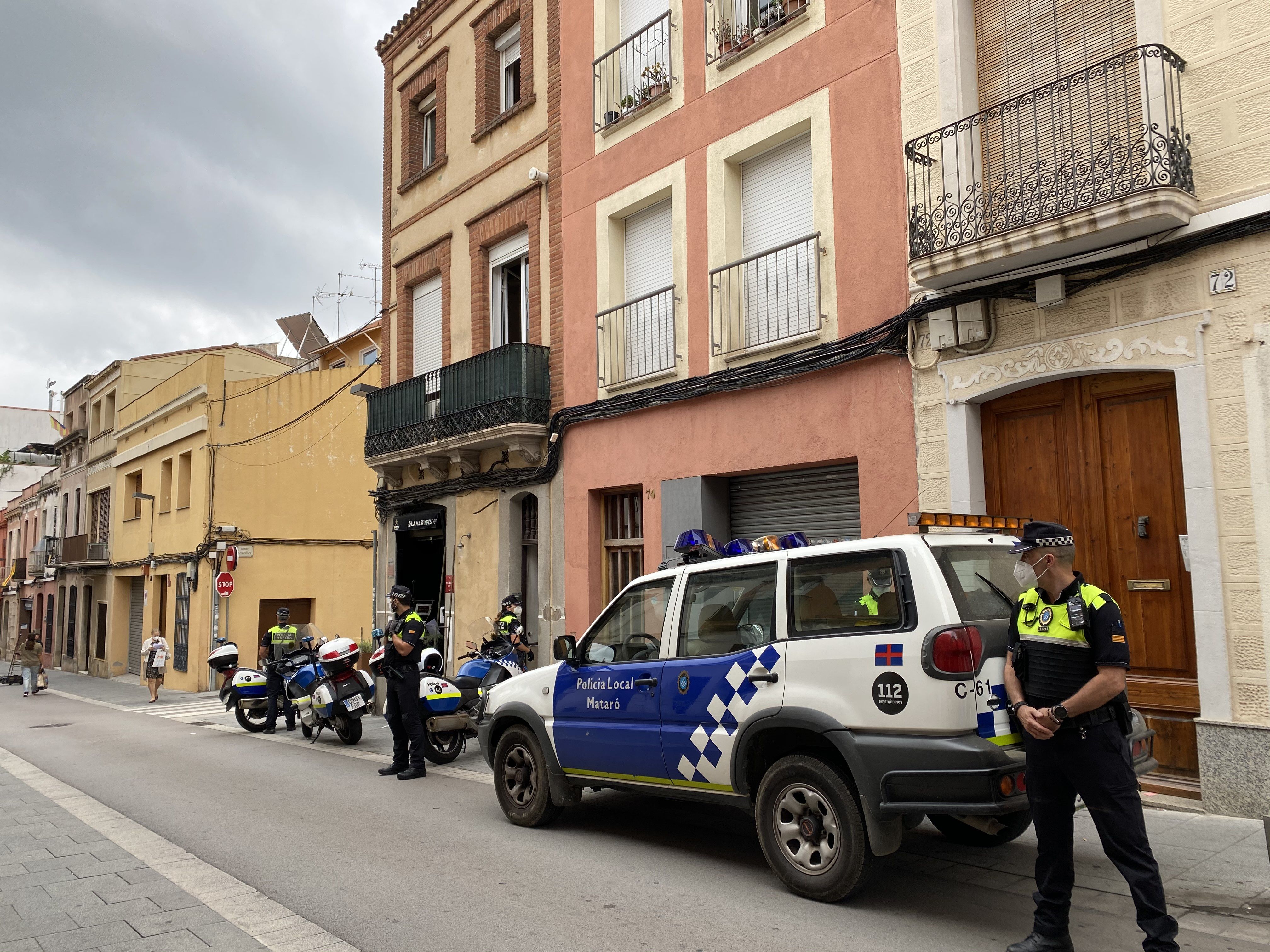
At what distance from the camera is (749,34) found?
11.4 meters

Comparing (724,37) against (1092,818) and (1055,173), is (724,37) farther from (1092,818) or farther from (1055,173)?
(1092,818)

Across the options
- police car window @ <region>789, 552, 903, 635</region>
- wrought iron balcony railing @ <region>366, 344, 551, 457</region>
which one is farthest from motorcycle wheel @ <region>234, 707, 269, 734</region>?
police car window @ <region>789, 552, 903, 635</region>

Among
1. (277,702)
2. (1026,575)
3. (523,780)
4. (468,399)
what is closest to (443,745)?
(523,780)

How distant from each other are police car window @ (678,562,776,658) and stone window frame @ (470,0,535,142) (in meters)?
11.1

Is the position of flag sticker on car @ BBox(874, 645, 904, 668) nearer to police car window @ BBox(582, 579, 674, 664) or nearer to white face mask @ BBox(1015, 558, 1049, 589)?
white face mask @ BBox(1015, 558, 1049, 589)

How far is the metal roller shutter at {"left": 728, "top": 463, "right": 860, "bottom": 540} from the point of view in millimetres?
10180

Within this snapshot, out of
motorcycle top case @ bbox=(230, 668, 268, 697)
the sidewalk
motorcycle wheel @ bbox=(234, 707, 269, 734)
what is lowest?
motorcycle wheel @ bbox=(234, 707, 269, 734)

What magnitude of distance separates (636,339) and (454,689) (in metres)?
4.96

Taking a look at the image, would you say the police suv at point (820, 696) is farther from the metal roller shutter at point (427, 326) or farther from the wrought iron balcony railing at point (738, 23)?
the metal roller shutter at point (427, 326)

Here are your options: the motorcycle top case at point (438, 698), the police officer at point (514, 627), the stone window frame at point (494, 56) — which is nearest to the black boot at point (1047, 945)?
the motorcycle top case at point (438, 698)

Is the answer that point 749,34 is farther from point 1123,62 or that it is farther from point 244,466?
point 244,466

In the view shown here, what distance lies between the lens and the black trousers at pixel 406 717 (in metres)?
9.73

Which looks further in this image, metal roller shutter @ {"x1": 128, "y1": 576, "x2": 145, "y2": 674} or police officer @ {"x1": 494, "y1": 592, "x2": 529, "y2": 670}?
metal roller shutter @ {"x1": 128, "y1": 576, "x2": 145, "y2": 674}

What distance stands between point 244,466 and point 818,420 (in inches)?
765
